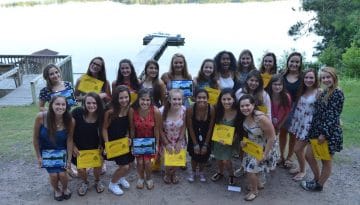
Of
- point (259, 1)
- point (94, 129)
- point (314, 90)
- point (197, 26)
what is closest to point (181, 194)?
point (94, 129)

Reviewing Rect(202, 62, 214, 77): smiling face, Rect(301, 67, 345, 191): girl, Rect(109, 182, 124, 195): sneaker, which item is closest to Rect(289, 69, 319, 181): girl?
Rect(301, 67, 345, 191): girl

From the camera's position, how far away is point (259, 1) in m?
59.8

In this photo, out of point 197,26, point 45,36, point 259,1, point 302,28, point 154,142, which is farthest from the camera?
point 259,1

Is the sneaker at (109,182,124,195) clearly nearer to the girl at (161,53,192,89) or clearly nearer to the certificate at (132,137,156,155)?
the certificate at (132,137,156,155)

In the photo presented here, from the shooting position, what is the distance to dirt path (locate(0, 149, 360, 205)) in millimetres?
4461

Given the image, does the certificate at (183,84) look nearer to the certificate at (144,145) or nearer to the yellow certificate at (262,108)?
the certificate at (144,145)

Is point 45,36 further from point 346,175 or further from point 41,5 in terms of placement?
point 346,175

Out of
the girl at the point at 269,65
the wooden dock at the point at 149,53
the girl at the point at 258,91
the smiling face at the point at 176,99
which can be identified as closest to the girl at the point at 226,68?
the girl at the point at 269,65

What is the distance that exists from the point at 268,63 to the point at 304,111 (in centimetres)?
86

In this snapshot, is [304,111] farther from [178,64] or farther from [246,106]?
[178,64]

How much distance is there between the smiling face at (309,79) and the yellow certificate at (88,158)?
2.61 metres

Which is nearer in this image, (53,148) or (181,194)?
(53,148)

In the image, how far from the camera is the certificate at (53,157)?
4152 millimetres

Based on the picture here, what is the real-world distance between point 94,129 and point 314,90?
265cm
